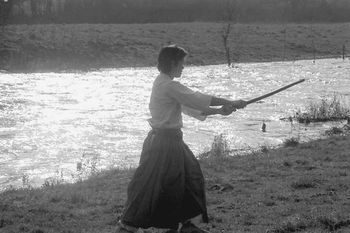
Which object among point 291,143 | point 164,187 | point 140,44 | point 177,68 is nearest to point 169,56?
point 177,68

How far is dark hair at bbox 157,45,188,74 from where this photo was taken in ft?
21.7

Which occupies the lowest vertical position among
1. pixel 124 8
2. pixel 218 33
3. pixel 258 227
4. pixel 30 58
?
pixel 258 227

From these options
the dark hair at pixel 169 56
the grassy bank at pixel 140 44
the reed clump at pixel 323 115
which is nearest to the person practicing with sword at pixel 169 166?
the dark hair at pixel 169 56

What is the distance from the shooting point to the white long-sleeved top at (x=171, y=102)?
21.5ft

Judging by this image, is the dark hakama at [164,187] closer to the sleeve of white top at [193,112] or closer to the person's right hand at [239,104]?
the sleeve of white top at [193,112]

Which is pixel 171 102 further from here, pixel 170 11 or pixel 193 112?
pixel 170 11

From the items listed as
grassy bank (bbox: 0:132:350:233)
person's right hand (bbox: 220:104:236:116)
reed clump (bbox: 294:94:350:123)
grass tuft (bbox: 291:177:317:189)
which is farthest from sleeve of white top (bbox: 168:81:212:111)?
reed clump (bbox: 294:94:350:123)

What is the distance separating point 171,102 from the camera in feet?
21.9

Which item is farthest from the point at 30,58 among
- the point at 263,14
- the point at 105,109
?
the point at 263,14

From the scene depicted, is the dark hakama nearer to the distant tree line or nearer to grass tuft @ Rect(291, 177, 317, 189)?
grass tuft @ Rect(291, 177, 317, 189)

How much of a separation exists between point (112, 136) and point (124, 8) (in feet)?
190

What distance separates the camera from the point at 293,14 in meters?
80.6

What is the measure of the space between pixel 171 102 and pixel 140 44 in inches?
1583

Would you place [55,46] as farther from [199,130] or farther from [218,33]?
[199,130]
